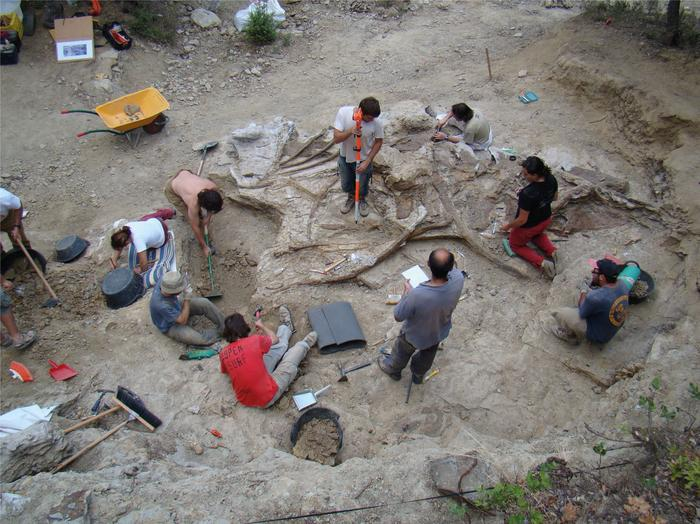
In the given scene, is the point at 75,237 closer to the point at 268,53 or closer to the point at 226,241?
the point at 226,241

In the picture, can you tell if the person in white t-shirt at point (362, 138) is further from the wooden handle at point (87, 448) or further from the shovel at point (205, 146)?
Result: the wooden handle at point (87, 448)

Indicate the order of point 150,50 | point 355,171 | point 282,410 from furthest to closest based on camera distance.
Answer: point 150,50 < point 355,171 < point 282,410

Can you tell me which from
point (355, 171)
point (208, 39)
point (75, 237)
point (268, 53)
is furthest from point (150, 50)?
point (355, 171)

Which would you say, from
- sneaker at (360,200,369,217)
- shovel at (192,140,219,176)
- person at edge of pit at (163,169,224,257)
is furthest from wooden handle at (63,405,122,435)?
shovel at (192,140,219,176)

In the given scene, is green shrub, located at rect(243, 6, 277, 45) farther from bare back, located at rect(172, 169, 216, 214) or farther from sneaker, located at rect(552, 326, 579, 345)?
sneaker, located at rect(552, 326, 579, 345)

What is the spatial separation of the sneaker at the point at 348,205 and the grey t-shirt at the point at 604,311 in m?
2.96

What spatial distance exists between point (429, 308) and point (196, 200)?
329cm

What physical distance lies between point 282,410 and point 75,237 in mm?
3688

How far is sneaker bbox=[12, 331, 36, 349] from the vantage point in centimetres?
471

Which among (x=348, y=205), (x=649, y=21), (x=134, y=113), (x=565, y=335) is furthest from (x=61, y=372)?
(x=649, y=21)

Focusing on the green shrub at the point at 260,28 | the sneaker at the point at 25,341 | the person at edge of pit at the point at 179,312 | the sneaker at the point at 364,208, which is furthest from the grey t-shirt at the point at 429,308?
the green shrub at the point at 260,28

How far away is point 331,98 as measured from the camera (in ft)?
27.5

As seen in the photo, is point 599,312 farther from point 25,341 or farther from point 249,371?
point 25,341

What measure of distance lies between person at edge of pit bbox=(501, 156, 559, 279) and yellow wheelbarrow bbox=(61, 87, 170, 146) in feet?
18.4
